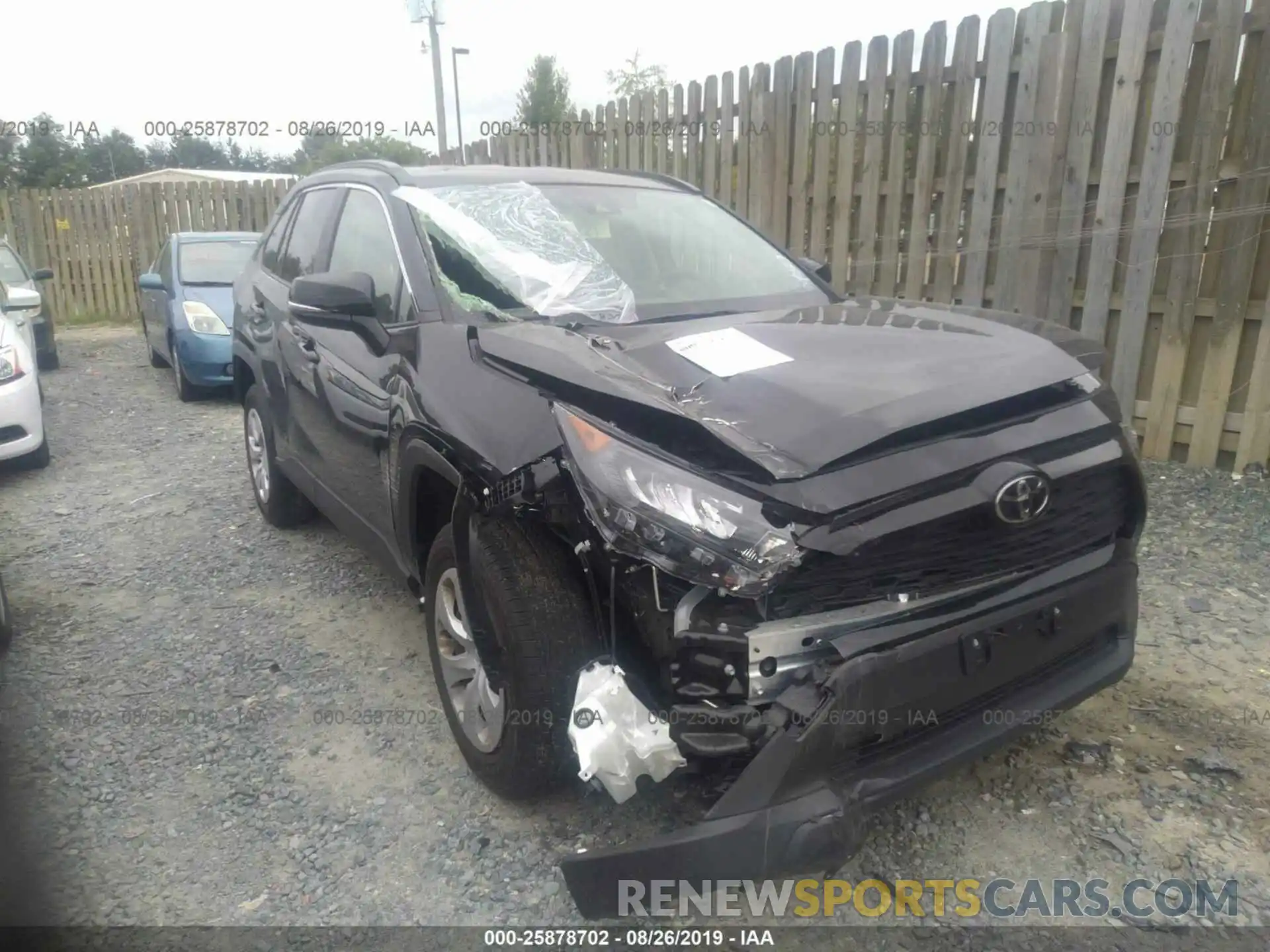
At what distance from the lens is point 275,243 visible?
473cm

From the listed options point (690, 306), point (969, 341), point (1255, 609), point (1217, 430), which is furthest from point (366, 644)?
point (1217, 430)

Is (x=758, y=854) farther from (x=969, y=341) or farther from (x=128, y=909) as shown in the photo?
(x=128, y=909)

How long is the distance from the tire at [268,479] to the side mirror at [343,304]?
1.69 meters

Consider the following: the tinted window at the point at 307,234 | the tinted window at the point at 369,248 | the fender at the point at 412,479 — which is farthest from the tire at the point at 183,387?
the fender at the point at 412,479

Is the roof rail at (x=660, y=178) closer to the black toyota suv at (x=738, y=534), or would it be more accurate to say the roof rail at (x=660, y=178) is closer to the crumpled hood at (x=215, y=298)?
the black toyota suv at (x=738, y=534)

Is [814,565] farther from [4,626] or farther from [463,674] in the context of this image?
[4,626]

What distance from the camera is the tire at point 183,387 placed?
8.59 m

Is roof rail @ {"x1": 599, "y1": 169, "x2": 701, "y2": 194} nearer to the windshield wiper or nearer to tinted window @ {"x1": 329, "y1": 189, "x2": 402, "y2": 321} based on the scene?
tinted window @ {"x1": 329, "y1": 189, "x2": 402, "y2": 321}

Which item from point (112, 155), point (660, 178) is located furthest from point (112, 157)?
point (660, 178)

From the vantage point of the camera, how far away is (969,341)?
8.43 feet

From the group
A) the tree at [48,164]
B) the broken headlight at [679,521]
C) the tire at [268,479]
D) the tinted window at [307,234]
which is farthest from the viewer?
the tree at [48,164]

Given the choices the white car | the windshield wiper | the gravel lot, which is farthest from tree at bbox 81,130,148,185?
the windshield wiper

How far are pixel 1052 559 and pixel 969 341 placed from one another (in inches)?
26.1

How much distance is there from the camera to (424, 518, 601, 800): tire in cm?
225
